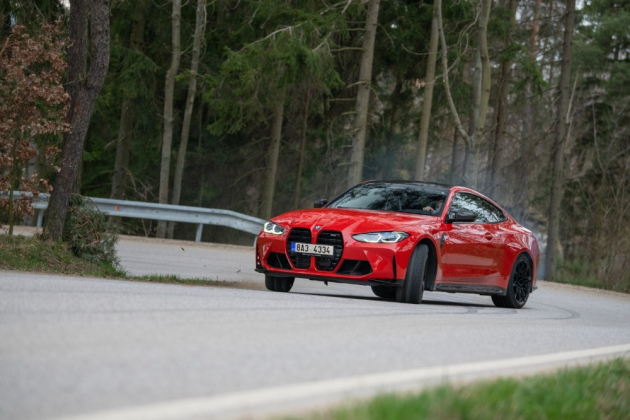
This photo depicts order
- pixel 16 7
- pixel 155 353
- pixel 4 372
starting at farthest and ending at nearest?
pixel 16 7 → pixel 155 353 → pixel 4 372

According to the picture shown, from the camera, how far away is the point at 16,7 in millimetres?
17656

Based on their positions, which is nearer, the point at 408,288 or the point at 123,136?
the point at 408,288

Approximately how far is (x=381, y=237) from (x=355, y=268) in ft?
1.54

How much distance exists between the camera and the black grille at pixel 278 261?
12.4 metres

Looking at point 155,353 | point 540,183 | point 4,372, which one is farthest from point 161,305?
point 540,183

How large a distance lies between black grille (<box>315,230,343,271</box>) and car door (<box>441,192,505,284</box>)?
146 centimetres

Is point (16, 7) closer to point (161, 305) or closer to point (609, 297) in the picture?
point (161, 305)

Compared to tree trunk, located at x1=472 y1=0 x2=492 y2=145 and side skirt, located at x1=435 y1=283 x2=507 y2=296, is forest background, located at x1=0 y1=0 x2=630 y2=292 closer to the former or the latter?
tree trunk, located at x1=472 y1=0 x2=492 y2=145

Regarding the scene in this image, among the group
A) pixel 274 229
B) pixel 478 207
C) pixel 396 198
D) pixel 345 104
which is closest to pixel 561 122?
pixel 345 104

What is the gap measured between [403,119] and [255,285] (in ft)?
75.7

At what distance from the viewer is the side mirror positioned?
1298cm

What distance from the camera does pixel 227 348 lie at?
20.6 feet

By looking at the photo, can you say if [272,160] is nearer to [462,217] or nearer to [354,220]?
[462,217]

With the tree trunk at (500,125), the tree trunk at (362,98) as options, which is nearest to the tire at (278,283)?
the tree trunk at (362,98)
